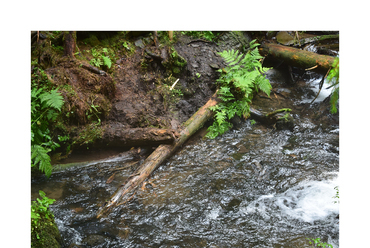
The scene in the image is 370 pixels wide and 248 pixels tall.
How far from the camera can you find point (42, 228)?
2.69 meters

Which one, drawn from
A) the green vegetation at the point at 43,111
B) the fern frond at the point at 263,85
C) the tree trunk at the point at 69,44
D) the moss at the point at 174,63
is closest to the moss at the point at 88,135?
the green vegetation at the point at 43,111

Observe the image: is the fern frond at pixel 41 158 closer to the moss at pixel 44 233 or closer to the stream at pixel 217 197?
the stream at pixel 217 197

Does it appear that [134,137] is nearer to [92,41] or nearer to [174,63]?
[174,63]

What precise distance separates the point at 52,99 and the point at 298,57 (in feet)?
20.6

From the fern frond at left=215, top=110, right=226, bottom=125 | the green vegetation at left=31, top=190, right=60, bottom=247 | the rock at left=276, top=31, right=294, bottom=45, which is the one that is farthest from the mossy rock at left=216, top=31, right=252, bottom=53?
the green vegetation at left=31, top=190, right=60, bottom=247

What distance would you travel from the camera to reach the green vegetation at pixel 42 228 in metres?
2.58

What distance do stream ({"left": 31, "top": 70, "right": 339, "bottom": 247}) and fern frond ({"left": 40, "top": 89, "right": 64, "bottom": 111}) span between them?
1176 mm

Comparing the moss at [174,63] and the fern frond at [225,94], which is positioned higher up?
the moss at [174,63]

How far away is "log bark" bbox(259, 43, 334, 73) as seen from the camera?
661 cm

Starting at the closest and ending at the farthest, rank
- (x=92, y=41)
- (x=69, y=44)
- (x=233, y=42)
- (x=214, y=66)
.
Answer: (x=69, y=44)
(x=92, y=41)
(x=214, y=66)
(x=233, y=42)

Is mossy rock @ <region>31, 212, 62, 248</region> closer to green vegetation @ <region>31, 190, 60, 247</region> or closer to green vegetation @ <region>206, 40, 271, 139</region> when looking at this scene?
green vegetation @ <region>31, 190, 60, 247</region>

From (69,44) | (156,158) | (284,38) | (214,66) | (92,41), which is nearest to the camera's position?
(156,158)

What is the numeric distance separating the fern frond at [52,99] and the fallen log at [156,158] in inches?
66.8

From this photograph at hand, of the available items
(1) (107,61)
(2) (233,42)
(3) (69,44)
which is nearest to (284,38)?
(2) (233,42)
